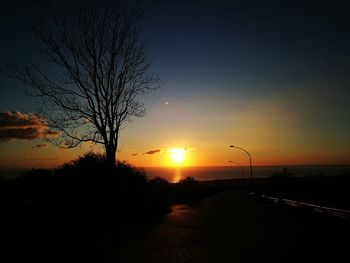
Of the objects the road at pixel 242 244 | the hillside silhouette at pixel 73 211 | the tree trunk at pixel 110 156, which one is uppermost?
Result: the tree trunk at pixel 110 156

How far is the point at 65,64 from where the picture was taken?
869 inches

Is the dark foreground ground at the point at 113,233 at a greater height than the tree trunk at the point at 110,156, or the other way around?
the tree trunk at the point at 110,156

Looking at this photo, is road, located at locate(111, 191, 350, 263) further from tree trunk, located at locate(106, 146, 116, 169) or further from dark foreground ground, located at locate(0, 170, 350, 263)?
tree trunk, located at locate(106, 146, 116, 169)

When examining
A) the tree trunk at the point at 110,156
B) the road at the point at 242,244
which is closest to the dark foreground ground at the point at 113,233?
the road at the point at 242,244

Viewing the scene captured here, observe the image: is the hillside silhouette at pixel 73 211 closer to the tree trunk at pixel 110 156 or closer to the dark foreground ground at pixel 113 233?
the dark foreground ground at pixel 113 233

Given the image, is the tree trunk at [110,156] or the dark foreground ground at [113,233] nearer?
the dark foreground ground at [113,233]

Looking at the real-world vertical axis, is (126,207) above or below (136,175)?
below

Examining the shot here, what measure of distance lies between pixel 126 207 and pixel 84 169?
3565mm

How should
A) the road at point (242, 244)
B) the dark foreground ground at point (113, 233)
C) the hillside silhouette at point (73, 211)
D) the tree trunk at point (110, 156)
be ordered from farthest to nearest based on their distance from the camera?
1. the tree trunk at point (110, 156)
2. the hillside silhouette at point (73, 211)
3. the dark foreground ground at point (113, 233)
4. the road at point (242, 244)

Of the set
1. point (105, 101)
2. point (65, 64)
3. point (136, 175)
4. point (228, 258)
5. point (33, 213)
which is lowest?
point (228, 258)

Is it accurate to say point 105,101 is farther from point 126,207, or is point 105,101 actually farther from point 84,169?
point 126,207

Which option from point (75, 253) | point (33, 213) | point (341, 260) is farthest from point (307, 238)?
point (33, 213)

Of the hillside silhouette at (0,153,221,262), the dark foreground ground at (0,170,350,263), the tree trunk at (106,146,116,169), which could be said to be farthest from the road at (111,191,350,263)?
the tree trunk at (106,146,116,169)

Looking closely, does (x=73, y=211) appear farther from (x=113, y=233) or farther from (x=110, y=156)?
(x=110, y=156)
